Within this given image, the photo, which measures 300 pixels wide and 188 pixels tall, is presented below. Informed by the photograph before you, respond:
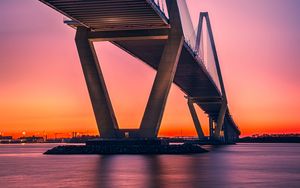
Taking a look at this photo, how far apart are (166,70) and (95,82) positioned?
213 inches

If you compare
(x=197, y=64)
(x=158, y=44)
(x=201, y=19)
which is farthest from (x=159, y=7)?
(x=201, y=19)

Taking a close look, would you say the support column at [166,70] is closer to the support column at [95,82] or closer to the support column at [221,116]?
the support column at [95,82]

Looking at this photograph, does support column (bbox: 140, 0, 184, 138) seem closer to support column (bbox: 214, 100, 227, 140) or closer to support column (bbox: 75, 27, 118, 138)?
support column (bbox: 75, 27, 118, 138)

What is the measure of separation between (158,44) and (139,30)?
4.26m

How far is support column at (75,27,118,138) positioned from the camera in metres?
44.2

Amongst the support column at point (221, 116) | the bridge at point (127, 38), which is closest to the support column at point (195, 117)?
the support column at point (221, 116)

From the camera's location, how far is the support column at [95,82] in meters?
44.2

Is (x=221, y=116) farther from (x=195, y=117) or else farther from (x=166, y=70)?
(x=166, y=70)

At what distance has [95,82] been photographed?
1742 inches

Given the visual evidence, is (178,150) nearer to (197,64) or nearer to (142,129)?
(142,129)

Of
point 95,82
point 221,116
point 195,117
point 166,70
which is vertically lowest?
point 95,82

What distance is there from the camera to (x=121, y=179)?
22734 millimetres

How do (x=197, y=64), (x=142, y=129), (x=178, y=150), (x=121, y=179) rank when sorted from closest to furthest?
(x=121, y=179), (x=142, y=129), (x=178, y=150), (x=197, y=64)

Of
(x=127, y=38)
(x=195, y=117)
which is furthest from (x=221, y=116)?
(x=127, y=38)
